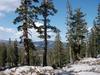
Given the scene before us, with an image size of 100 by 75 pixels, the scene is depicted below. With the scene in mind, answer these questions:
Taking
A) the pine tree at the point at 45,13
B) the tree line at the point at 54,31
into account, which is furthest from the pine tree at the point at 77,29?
the pine tree at the point at 45,13

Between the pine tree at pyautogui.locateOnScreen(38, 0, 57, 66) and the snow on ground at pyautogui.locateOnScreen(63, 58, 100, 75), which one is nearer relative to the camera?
the snow on ground at pyautogui.locateOnScreen(63, 58, 100, 75)

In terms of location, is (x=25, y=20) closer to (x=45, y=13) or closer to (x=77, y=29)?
(x=45, y=13)

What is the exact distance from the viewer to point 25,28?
3491cm

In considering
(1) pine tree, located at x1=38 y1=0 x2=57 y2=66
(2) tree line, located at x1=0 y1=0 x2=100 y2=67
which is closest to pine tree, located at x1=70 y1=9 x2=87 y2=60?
(2) tree line, located at x1=0 y1=0 x2=100 y2=67

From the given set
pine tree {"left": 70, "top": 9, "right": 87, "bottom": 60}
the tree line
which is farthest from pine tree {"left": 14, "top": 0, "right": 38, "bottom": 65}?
pine tree {"left": 70, "top": 9, "right": 87, "bottom": 60}

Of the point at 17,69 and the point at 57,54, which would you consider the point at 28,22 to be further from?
the point at 57,54

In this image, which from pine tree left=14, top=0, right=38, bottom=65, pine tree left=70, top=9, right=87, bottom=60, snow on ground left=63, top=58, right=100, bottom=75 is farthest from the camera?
pine tree left=70, top=9, right=87, bottom=60

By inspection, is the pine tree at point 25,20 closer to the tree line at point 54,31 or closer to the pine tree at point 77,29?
the tree line at point 54,31

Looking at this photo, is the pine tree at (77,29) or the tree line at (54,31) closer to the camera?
the tree line at (54,31)

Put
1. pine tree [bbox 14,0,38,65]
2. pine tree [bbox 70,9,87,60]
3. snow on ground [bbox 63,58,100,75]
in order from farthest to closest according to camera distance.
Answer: pine tree [bbox 70,9,87,60] < pine tree [bbox 14,0,38,65] < snow on ground [bbox 63,58,100,75]

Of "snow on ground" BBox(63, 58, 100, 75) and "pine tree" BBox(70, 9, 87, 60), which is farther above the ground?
"pine tree" BBox(70, 9, 87, 60)

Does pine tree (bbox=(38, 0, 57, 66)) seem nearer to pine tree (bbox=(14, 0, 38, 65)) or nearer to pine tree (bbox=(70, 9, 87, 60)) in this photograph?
pine tree (bbox=(14, 0, 38, 65))

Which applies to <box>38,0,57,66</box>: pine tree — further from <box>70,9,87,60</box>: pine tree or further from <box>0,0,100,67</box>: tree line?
<box>70,9,87,60</box>: pine tree

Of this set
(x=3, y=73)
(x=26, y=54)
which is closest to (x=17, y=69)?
(x=3, y=73)
